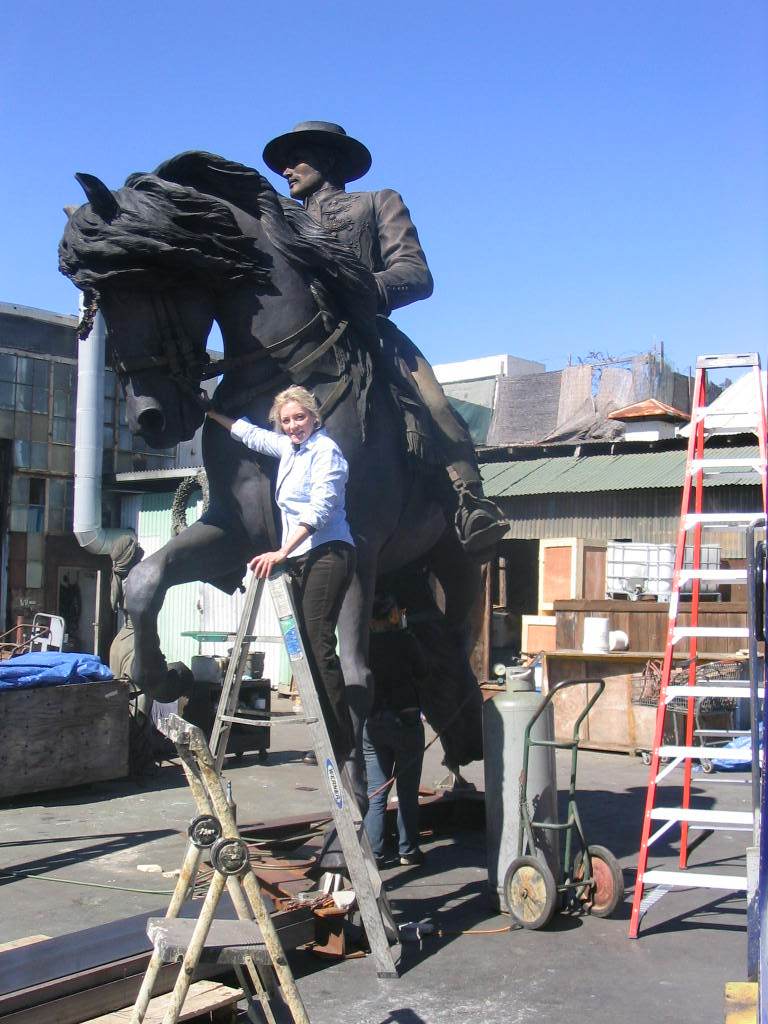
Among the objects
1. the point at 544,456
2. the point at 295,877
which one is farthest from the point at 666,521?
the point at 295,877

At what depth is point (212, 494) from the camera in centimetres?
486

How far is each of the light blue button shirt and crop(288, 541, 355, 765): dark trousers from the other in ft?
0.22

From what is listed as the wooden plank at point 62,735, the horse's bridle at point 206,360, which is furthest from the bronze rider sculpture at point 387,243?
the wooden plank at point 62,735

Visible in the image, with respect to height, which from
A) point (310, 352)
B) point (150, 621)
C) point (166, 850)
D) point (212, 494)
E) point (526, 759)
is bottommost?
point (166, 850)

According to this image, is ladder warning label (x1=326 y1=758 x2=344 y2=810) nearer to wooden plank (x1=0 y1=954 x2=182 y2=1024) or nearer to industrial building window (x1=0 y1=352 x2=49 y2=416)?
wooden plank (x1=0 y1=954 x2=182 y2=1024)

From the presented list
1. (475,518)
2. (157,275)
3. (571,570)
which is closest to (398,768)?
(475,518)

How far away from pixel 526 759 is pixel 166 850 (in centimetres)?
252

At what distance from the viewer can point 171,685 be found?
476 centimetres

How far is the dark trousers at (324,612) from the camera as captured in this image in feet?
13.3

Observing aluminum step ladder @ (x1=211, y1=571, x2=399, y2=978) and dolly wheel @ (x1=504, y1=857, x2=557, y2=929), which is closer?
aluminum step ladder @ (x1=211, y1=571, x2=399, y2=978)

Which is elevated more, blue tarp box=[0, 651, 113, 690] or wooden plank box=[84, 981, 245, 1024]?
blue tarp box=[0, 651, 113, 690]

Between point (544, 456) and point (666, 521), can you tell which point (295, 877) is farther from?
point (544, 456)

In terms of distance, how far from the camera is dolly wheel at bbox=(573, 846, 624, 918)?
466 cm

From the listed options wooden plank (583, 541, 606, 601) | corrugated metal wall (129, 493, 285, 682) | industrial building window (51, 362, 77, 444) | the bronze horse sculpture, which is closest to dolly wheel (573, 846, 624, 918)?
the bronze horse sculpture
